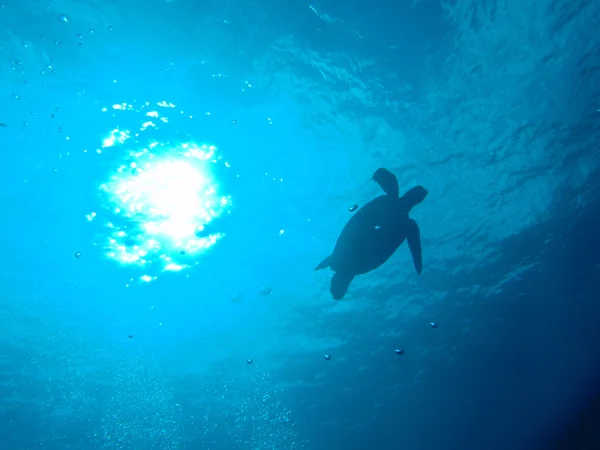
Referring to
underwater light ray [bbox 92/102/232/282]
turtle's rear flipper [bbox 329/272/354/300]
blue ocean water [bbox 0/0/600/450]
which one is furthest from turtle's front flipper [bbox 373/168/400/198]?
underwater light ray [bbox 92/102/232/282]

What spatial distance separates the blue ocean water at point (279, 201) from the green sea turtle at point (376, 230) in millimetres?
3642

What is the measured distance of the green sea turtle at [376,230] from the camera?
686 centimetres

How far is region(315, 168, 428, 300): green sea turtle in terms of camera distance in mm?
6863

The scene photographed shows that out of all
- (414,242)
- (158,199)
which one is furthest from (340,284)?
(158,199)

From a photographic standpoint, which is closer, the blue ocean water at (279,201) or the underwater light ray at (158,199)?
the blue ocean water at (279,201)

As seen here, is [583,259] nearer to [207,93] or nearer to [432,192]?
[432,192]

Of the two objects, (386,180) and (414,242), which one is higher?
(386,180)

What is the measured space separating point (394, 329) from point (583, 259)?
8777 mm

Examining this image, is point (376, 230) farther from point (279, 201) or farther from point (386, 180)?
point (279, 201)

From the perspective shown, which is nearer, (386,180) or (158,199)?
(386,180)

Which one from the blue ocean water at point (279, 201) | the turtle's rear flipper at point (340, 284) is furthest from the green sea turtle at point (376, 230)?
the blue ocean water at point (279, 201)

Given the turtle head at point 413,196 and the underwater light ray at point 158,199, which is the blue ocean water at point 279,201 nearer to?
the underwater light ray at point 158,199

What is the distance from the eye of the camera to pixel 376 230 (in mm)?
6867

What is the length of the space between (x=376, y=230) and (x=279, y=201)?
16.1 ft
